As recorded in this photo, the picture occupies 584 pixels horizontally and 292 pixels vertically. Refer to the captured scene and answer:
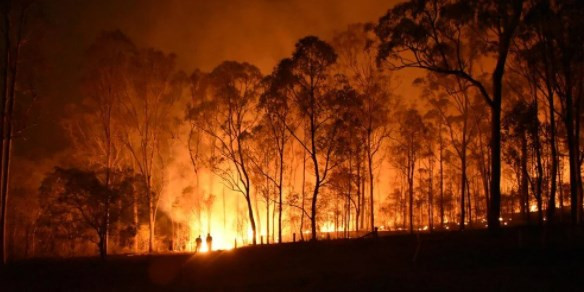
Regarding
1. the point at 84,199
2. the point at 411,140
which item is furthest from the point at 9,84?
the point at 411,140

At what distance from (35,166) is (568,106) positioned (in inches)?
1729

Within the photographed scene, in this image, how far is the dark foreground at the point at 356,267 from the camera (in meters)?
13.0

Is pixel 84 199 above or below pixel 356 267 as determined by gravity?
above

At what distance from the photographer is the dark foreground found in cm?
1302

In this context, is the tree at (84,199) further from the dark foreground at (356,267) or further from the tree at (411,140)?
the tree at (411,140)

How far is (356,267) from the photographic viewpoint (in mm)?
17547

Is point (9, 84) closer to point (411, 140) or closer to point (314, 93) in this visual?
point (314, 93)

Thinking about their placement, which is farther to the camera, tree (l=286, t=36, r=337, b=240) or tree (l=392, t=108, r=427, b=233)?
tree (l=392, t=108, r=427, b=233)

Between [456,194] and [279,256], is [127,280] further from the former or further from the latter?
[456,194]

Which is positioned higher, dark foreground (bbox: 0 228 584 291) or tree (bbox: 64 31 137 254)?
tree (bbox: 64 31 137 254)

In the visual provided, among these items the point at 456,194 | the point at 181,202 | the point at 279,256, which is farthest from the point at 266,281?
the point at 456,194

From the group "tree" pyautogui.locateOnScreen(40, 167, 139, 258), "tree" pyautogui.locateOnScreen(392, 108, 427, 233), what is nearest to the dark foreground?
"tree" pyautogui.locateOnScreen(40, 167, 139, 258)

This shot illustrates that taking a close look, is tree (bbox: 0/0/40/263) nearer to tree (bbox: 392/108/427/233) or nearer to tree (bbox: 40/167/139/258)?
tree (bbox: 40/167/139/258)

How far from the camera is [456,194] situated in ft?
209
